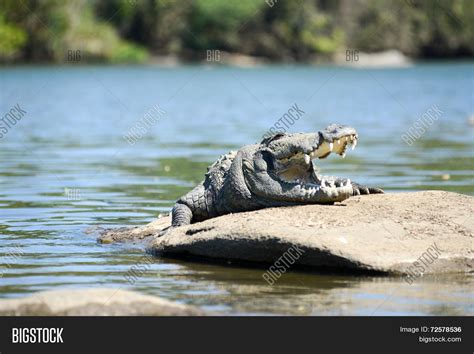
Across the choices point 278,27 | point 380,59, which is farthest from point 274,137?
point 380,59

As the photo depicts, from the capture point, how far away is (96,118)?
35062 millimetres

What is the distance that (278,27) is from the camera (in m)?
121

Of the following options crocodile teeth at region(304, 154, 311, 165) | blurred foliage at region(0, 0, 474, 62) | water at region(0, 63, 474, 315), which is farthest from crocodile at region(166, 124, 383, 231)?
blurred foliage at region(0, 0, 474, 62)

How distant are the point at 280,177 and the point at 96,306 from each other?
3.37 metres

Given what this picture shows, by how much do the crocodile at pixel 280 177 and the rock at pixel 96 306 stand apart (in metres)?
2.92

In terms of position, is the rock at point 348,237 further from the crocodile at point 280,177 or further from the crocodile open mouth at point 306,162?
the crocodile open mouth at point 306,162

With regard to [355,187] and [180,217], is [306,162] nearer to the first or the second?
[355,187]

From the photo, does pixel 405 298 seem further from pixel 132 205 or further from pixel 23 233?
pixel 132 205

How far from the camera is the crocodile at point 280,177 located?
33.1 ft

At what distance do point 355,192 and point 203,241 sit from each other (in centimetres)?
231

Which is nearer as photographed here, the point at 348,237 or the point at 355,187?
the point at 348,237
